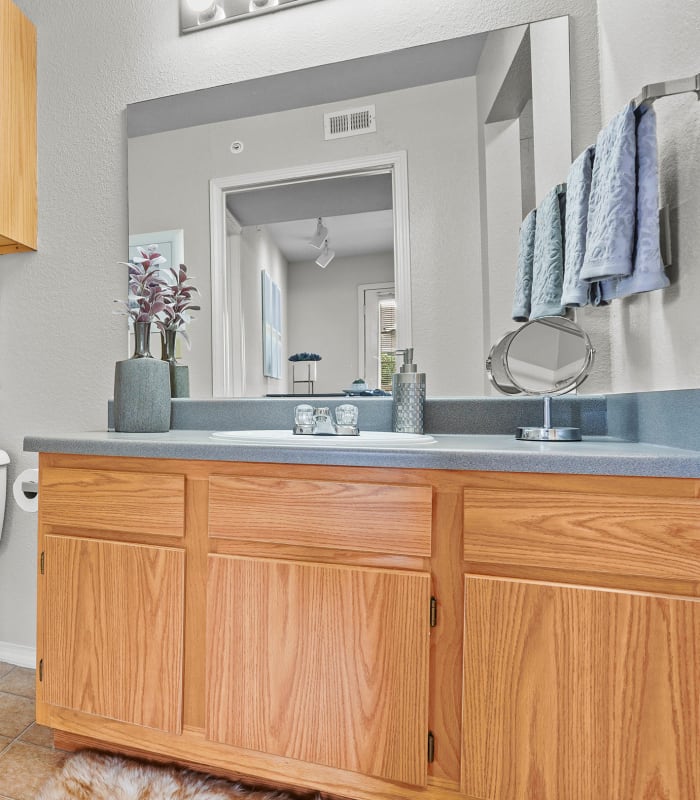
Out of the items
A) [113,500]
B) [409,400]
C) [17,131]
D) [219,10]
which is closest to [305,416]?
[409,400]

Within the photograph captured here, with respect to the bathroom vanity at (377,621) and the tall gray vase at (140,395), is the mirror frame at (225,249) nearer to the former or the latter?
the tall gray vase at (140,395)

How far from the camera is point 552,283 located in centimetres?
126

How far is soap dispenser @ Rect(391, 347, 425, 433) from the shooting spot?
1.35 metres

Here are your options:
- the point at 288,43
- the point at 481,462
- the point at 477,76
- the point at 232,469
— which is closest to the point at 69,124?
the point at 288,43

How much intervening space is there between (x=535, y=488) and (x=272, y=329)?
100cm

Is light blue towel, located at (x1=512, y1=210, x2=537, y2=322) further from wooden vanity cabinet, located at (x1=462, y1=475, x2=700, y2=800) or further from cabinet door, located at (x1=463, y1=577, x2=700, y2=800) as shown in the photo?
cabinet door, located at (x1=463, y1=577, x2=700, y2=800)

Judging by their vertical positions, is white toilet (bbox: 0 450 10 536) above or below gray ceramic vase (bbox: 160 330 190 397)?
below

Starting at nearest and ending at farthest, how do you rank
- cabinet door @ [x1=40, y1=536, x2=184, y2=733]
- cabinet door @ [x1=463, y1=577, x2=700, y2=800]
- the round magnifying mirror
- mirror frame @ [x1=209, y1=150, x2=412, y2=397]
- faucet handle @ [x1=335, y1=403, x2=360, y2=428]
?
cabinet door @ [x1=463, y1=577, x2=700, y2=800]
cabinet door @ [x1=40, y1=536, x2=184, y2=733]
the round magnifying mirror
faucet handle @ [x1=335, y1=403, x2=360, y2=428]
mirror frame @ [x1=209, y1=150, x2=412, y2=397]

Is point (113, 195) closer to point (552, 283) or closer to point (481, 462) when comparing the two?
point (552, 283)

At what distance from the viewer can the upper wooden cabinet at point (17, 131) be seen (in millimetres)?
1699

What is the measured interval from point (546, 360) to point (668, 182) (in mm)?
457

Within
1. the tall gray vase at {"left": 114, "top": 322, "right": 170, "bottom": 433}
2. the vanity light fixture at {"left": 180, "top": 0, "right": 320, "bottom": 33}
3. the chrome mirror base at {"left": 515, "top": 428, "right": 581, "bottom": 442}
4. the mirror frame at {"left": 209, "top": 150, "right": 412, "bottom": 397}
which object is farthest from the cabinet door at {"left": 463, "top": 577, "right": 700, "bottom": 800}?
the vanity light fixture at {"left": 180, "top": 0, "right": 320, "bottom": 33}

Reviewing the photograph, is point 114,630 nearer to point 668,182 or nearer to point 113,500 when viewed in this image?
point 113,500

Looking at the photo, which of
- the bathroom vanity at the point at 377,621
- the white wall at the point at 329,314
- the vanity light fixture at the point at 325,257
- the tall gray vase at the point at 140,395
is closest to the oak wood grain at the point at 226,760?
the bathroom vanity at the point at 377,621
